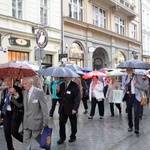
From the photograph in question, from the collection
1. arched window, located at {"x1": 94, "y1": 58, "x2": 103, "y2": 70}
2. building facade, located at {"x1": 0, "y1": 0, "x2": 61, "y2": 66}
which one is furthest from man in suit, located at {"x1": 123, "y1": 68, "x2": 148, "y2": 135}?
arched window, located at {"x1": 94, "y1": 58, "x2": 103, "y2": 70}

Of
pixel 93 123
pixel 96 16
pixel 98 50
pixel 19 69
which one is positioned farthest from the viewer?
pixel 98 50

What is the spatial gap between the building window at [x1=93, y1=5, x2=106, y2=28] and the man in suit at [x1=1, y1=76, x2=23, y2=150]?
76.3ft

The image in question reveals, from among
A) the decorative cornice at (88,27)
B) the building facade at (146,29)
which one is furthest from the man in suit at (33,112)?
the building facade at (146,29)

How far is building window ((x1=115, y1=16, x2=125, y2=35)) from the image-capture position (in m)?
33.5

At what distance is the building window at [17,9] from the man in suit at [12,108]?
1356 centimetres

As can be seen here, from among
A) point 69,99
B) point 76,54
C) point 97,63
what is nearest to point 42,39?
point 69,99

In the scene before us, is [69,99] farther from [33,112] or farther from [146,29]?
[146,29]

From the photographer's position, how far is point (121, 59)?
3491cm

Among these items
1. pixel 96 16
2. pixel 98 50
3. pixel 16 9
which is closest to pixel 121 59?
pixel 98 50

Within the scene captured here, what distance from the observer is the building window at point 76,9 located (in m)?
25.0

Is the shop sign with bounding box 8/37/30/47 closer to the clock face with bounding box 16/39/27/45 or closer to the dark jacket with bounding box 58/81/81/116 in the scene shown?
the clock face with bounding box 16/39/27/45

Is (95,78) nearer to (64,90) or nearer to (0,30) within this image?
(64,90)

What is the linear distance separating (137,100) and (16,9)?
12.6 m

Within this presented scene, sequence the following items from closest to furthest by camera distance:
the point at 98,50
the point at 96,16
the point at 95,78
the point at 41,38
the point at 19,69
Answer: the point at 19,69, the point at 95,78, the point at 41,38, the point at 96,16, the point at 98,50
